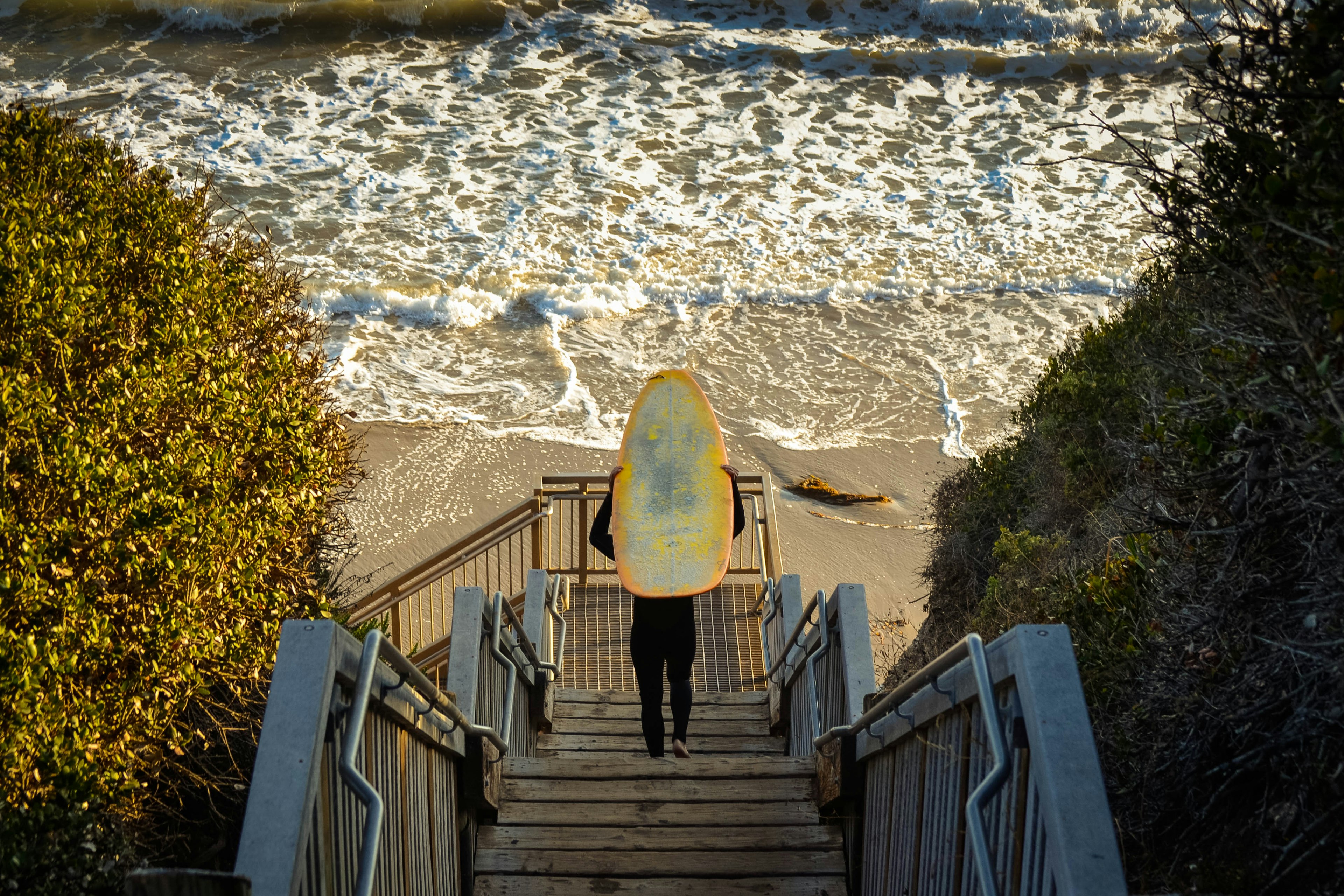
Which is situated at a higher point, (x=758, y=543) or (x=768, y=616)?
(x=768, y=616)

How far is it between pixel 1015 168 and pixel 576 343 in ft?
36.7

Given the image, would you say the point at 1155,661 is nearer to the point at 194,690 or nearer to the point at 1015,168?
the point at 194,690

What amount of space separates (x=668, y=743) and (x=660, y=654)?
4.08ft

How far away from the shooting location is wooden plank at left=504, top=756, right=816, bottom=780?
539cm

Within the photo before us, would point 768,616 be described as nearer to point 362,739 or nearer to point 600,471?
point 600,471

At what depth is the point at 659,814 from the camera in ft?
16.6

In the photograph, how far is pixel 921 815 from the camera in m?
3.75

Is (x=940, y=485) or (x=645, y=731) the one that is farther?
(x=940, y=485)

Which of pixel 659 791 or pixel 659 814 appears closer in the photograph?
pixel 659 814

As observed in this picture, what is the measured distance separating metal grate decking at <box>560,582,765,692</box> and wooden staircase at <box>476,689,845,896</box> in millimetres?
3109

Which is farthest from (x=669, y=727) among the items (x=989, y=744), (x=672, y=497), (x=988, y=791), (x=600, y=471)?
(x=600, y=471)

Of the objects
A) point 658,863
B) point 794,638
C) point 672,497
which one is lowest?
point 794,638

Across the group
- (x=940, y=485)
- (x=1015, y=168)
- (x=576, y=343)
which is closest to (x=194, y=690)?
(x=940, y=485)

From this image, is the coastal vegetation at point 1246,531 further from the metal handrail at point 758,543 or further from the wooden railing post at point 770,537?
the metal handrail at point 758,543
